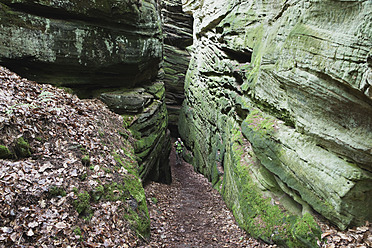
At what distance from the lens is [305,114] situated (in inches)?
227

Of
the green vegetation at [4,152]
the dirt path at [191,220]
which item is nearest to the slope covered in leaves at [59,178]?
the green vegetation at [4,152]

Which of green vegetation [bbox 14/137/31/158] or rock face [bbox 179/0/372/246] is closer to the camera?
rock face [bbox 179/0/372/246]

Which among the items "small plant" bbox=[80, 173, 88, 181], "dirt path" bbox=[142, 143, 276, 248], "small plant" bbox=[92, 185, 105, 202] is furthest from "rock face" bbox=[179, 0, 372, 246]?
"small plant" bbox=[80, 173, 88, 181]

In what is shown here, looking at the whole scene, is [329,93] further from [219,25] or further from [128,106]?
[219,25]

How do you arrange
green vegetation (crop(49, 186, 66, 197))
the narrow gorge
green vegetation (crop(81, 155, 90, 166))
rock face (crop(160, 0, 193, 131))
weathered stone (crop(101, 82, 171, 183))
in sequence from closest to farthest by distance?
1. green vegetation (crop(49, 186, 66, 197))
2. the narrow gorge
3. green vegetation (crop(81, 155, 90, 166))
4. weathered stone (crop(101, 82, 171, 183))
5. rock face (crop(160, 0, 193, 131))

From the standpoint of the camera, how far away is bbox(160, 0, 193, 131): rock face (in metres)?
25.7

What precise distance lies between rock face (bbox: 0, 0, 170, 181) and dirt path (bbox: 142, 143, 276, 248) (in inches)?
72.9

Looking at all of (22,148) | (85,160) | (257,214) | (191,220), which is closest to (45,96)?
(22,148)

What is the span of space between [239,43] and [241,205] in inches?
329

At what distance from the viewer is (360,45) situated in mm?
4273

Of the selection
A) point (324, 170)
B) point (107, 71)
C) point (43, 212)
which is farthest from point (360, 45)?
point (107, 71)

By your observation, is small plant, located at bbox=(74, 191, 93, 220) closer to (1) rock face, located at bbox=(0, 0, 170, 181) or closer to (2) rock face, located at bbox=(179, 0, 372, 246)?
(2) rock face, located at bbox=(179, 0, 372, 246)

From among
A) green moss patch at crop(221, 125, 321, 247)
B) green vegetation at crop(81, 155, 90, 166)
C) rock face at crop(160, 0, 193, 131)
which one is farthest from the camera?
rock face at crop(160, 0, 193, 131)

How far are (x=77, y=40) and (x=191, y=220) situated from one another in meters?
8.56
